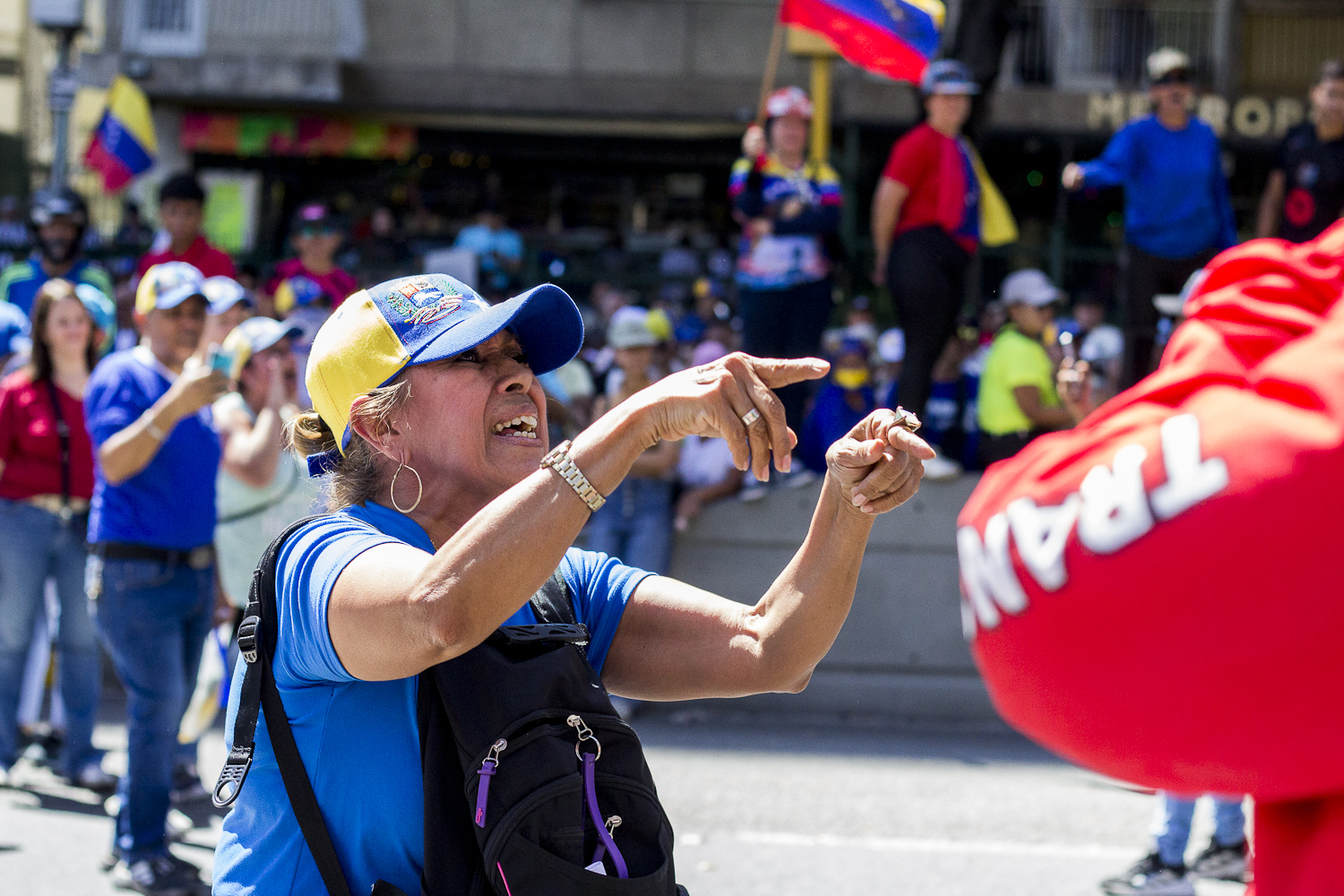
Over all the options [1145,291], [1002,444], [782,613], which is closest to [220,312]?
[782,613]

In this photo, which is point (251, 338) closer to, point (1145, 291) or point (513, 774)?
point (513, 774)

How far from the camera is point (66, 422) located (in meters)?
6.45

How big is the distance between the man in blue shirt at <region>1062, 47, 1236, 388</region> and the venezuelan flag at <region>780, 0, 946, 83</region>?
115 cm

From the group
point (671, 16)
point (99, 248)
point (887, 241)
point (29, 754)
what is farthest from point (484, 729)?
point (671, 16)

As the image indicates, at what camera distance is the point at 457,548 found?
5.94 feet

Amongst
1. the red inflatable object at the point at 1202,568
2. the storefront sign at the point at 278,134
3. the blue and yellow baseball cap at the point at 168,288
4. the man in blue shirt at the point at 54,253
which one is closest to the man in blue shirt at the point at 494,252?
the man in blue shirt at the point at 54,253

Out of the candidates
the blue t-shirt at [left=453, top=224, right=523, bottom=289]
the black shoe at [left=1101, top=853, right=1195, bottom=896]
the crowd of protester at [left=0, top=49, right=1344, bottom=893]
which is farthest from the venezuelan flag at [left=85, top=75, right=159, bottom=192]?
the black shoe at [left=1101, top=853, right=1195, bottom=896]

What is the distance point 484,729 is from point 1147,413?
106 centimetres

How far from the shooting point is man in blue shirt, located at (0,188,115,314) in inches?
354

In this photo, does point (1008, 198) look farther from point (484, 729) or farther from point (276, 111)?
point (484, 729)

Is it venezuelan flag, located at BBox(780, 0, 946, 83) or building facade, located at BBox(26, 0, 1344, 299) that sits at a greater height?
building facade, located at BBox(26, 0, 1344, 299)

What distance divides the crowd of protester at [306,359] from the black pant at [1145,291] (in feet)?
0.05

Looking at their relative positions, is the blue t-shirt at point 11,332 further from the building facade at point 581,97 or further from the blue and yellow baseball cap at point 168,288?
the building facade at point 581,97

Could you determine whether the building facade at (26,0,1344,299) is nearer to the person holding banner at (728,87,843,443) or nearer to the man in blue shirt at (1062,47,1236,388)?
the man in blue shirt at (1062,47,1236,388)
